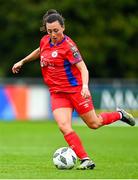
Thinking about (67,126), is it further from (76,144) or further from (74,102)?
(74,102)

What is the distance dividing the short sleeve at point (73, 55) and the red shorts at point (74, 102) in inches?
20.1

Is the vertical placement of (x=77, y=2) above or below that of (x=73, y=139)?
above

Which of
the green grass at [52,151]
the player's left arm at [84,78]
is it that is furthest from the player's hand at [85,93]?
the green grass at [52,151]

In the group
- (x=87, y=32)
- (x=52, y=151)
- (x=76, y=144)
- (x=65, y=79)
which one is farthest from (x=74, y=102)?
(x=87, y=32)

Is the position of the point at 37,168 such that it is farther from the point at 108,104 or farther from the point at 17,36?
the point at 17,36

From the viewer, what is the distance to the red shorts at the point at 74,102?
12.3 metres

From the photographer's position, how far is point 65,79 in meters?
12.3

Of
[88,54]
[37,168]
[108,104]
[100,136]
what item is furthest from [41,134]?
[88,54]

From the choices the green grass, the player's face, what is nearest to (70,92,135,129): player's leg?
the green grass

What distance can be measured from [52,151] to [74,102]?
4.36 meters

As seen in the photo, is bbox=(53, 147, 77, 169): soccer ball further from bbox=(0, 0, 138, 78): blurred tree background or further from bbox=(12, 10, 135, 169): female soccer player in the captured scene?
bbox=(0, 0, 138, 78): blurred tree background

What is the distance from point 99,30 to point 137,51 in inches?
96.7

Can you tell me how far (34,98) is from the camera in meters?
30.3

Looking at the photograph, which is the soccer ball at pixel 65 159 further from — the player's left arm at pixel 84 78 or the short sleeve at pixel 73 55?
the short sleeve at pixel 73 55
